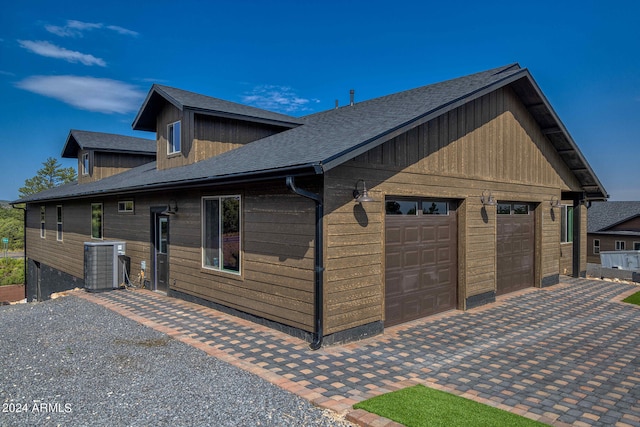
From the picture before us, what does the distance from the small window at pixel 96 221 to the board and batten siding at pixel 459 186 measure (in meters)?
10.2

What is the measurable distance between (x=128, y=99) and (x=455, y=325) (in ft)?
136

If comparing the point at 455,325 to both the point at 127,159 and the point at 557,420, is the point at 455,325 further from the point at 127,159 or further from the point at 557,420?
the point at 127,159

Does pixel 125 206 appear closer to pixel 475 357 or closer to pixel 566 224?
pixel 475 357

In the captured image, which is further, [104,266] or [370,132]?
[104,266]

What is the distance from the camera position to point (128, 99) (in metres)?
39.7

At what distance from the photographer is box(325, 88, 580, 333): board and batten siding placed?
19.5ft

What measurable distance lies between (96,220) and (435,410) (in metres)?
12.8

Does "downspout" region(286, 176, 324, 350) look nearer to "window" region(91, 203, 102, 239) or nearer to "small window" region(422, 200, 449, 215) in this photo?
"small window" region(422, 200, 449, 215)

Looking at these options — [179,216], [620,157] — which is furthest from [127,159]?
[620,157]

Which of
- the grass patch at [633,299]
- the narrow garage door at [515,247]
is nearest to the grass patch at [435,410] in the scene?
the narrow garage door at [515,247]

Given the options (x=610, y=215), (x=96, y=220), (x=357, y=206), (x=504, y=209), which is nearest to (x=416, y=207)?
(x=357, y=206)

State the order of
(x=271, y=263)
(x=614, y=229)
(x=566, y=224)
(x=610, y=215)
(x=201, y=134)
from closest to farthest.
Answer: (x=271, y=263)
(x=201, y=134)
(x=566, y=224)
(x=614, y=229)
(x=610, y=215)

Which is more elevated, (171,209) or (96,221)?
(171,209)

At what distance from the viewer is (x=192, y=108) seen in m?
9.94
